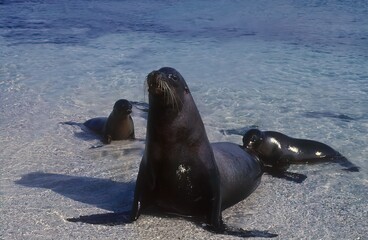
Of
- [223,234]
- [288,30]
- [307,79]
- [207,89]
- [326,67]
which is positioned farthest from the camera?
[288,30]

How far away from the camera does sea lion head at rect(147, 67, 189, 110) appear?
13.2 feet

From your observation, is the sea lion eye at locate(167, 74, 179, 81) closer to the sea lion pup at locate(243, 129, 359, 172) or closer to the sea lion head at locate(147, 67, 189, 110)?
the sea lion head at locate(147, 67, 189, 110)

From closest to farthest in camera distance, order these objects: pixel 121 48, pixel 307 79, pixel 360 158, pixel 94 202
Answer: pixel 94 202, pixel 360 158, pixel 307 79, pixel 121 48

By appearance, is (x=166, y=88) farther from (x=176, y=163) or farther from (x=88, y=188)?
(x=88, y=188)

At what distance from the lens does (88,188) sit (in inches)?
196

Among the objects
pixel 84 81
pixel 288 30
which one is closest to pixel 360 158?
pixel 84 81

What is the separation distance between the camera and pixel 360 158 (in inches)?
247

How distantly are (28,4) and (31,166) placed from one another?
17.5 m

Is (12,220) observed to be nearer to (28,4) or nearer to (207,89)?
(207,89)

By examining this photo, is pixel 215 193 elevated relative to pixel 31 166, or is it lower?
elevated

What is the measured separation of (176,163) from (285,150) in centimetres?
224

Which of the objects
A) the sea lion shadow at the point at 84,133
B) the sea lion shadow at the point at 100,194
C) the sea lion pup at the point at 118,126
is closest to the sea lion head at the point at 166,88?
the sea lion shadow at the point at 100,194

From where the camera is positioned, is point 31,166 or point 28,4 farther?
point 28,4

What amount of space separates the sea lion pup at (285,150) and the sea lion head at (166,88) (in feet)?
5.71
